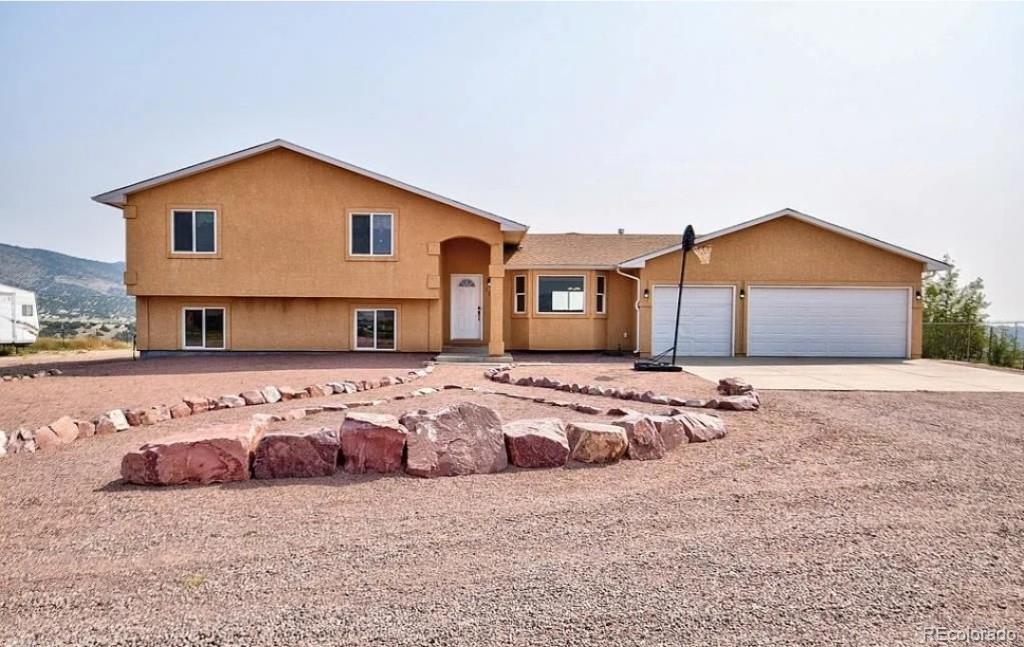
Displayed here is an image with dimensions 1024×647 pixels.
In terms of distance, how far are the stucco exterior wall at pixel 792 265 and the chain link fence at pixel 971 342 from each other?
4.36 meters

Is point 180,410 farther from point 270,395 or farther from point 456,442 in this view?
point 456,442

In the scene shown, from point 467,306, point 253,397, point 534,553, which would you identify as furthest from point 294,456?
point 467,306

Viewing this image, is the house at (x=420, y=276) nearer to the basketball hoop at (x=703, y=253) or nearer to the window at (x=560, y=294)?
the window at (x=560, y=294)

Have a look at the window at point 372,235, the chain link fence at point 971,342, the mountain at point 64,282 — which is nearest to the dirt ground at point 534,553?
the window at point 372,235

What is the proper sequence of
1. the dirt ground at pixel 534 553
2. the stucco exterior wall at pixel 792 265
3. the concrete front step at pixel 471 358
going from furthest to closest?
the stucco exterior wall at pixel 792 265
the concrete front step at pixel 471 358
the dirt ground at pixel 534 553

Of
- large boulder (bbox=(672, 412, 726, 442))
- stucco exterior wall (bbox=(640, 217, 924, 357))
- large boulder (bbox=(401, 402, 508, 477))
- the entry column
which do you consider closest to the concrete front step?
the entry column

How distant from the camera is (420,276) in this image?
15781 millimetres

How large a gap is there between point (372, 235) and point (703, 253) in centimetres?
917

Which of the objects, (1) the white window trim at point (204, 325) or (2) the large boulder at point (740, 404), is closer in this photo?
(2) the large boulder at point (740, 404)

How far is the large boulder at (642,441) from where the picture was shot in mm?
5668

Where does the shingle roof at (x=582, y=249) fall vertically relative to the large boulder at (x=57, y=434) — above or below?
above

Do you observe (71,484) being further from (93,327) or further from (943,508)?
(93,327)

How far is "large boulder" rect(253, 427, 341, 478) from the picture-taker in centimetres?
496

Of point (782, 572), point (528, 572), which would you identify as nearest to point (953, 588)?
point (782, 572)
